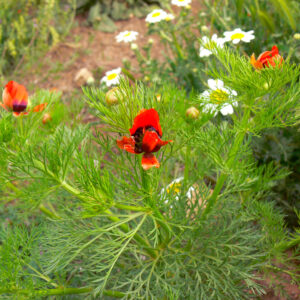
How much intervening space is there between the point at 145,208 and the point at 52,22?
9.16 ft

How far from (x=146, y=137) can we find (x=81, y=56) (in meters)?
2.31

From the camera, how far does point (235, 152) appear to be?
78 cm

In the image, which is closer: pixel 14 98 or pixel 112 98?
pixel 112 98

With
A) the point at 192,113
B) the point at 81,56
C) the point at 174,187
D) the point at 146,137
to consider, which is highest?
the point at 146,137

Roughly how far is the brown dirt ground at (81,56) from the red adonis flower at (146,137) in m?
1.90

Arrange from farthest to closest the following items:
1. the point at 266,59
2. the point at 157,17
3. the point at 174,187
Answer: the point at 157,17, the point at 174,187, the point at 266,59

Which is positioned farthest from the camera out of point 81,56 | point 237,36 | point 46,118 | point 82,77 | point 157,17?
point 81,56

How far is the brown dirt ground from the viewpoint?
252 centimetres

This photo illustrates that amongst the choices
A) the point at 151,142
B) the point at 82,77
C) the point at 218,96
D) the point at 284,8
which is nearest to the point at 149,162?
the point at 151,142

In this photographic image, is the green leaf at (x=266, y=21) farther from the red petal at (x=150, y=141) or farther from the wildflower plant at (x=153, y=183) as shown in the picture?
the red petal at (x=150, y=141)

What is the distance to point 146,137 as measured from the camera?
58 centimetres

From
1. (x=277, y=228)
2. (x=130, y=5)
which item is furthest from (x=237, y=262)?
(x=130, y=5)

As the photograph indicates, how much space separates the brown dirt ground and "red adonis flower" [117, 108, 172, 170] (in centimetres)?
190

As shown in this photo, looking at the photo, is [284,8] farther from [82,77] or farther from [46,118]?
[82,77]
